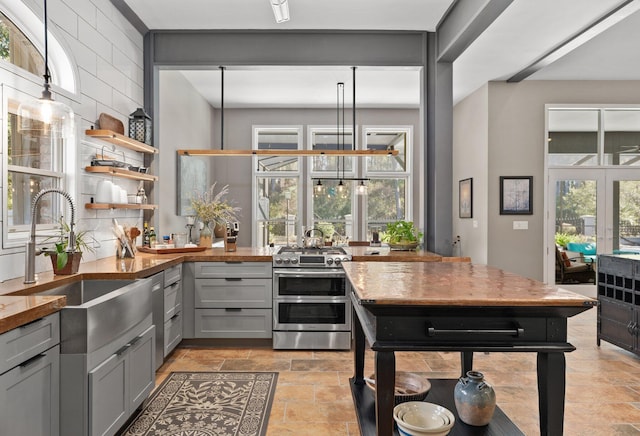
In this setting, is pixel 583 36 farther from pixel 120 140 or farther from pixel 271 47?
pixel 120 140

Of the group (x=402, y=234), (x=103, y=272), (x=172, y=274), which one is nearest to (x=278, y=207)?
(x=402, y=234)

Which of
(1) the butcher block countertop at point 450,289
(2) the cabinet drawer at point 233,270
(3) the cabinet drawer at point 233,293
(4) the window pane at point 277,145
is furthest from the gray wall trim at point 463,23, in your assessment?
(4) the window pane at point 277,145

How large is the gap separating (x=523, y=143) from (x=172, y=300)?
508 centimetres

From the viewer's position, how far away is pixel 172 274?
3.69m

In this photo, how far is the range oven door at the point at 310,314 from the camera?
13.3 feet

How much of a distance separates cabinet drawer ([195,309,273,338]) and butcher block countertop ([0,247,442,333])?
0.50m

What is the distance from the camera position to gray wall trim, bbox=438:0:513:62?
3309 mm

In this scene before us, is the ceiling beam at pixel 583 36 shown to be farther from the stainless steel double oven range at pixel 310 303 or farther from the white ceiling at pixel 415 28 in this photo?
the stainless steel double oven range at pixel 310 303

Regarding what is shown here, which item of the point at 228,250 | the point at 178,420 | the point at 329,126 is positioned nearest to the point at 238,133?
the point at 329,126

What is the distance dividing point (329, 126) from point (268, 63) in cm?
316

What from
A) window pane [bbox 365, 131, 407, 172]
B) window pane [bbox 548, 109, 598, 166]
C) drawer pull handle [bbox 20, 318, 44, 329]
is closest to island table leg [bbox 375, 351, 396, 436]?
drawer pull handle [bbox 20, 318, 44, 329]

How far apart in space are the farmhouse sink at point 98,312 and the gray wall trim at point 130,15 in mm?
2542

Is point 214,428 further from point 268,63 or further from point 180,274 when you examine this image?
point 268,63

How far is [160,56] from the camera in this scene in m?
4.44
